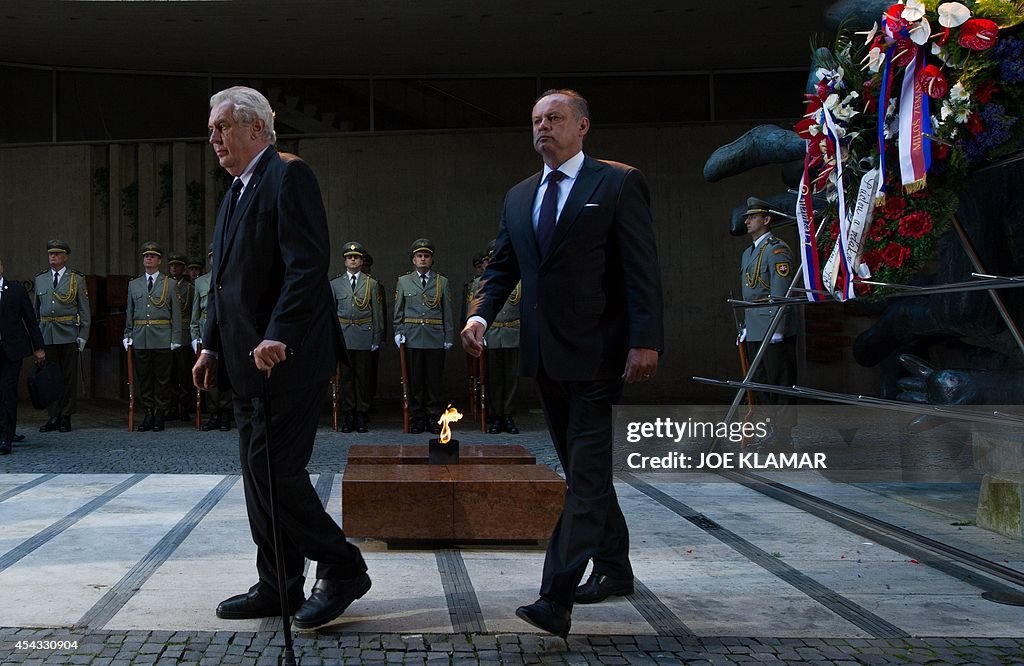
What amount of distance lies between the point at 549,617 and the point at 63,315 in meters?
9.27

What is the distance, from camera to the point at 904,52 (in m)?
4.66

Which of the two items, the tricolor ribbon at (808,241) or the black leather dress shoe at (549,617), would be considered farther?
the tricolor ribbon at (808,241)

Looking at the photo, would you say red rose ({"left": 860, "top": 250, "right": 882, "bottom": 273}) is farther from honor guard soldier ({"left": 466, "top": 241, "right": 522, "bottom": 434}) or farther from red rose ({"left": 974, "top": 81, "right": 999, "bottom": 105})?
honor guard soldier ({"left": 466, "top": 241, "right": 522, "bottom": 434})

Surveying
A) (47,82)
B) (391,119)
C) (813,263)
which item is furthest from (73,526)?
(47,82)

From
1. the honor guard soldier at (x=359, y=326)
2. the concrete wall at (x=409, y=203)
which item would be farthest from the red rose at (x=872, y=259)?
the concrete wall at (x=409, y=203)

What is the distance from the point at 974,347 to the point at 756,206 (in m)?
2.38

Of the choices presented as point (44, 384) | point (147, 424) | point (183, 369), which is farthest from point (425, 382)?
point (44, 384)

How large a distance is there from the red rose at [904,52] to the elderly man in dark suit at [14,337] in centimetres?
756

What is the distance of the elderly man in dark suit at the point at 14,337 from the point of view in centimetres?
937

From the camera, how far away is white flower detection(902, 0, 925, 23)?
176 inches

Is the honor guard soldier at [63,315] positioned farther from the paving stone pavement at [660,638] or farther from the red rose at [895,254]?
the red rose at [895,254]

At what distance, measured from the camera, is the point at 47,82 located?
14.9 metres

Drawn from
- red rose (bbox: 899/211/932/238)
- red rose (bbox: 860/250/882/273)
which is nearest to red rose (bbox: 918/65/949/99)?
red rose (bbox: 899/211/932/238)

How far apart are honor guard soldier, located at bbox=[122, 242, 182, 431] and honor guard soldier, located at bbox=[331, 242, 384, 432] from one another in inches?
70.0
